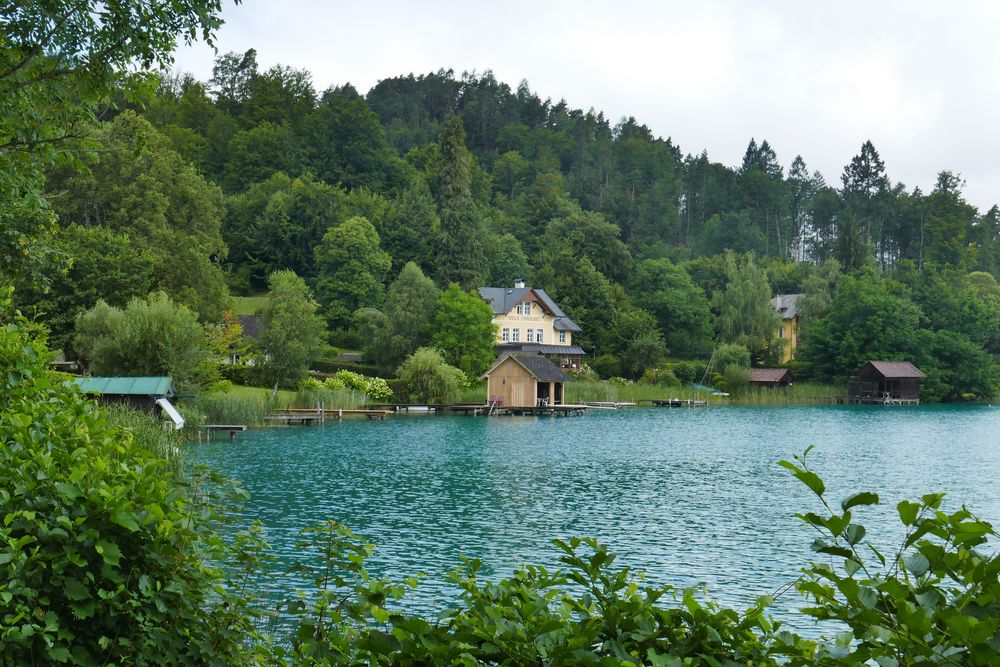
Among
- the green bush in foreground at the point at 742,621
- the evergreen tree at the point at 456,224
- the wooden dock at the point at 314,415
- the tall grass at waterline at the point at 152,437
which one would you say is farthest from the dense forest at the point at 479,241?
the green bush in foreground at the point at 742,621

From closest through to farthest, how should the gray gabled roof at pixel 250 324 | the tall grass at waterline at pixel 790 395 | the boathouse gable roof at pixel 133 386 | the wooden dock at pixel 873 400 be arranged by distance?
the boathouse gable roof at pixel 133 386 < the gray gabled roof at pixel 250 324 < the tall grass at waterline at pixel 790 395 < the wooden dock at pixel 873 400

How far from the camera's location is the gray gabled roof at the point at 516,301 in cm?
7631

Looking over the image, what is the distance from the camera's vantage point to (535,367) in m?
59.3

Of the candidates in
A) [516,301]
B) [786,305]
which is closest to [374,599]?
[516,301]

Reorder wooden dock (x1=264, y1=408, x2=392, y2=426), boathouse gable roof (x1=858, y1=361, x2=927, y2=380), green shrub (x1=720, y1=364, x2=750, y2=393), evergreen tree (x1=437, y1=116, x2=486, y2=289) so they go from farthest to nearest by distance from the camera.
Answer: evergreen tree (x1=437, y1=116, x2=486, y2=289) → green shrub (x1=720, y1=364, x2=750, y2=393) → boathouse gable roof (x1=858, y1=361, x2=927, y2=380) → wooden dock (x1=264, y1=408, x2=392, y2=426)

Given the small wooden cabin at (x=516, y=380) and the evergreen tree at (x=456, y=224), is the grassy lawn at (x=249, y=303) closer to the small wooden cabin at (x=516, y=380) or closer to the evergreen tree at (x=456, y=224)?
the evergreen tree at (x=456, y=224)

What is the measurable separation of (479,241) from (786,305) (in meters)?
34.1

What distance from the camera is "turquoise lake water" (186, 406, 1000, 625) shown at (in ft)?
57.4

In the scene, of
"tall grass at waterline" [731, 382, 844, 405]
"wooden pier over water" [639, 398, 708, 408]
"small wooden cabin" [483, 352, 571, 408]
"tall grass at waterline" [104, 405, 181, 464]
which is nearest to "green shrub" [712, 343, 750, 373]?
"tall grass at waterline" [731, 382, 844, 405]

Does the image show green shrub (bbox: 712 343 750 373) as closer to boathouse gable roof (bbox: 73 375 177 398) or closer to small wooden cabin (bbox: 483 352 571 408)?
small wooden cabin (bbox: 483 352 571 408)

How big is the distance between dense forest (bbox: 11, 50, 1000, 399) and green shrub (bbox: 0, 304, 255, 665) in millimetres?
44359

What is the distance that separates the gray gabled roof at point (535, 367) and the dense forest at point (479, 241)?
25.2 ft

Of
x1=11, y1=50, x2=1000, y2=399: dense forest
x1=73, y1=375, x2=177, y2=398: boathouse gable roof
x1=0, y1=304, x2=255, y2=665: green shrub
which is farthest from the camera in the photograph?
x1=11, y1=50, x2=1000, y2=399: dense forest

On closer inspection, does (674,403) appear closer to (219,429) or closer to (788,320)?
(788,320)
